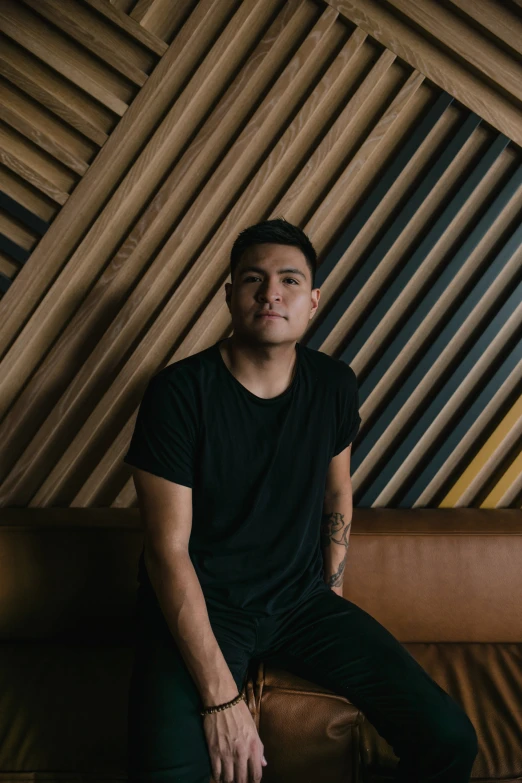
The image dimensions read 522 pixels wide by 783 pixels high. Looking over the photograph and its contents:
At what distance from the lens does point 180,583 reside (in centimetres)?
135

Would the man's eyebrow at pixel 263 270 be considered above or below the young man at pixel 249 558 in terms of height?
above

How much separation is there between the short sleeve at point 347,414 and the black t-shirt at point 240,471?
0.36 ft

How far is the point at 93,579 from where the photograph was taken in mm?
1766

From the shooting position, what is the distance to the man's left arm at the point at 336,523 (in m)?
1.70

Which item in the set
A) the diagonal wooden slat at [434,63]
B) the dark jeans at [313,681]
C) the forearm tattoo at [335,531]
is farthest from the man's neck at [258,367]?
the diagonal wooden slat at [434,63]

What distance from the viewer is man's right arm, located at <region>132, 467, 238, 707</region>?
1.30 m

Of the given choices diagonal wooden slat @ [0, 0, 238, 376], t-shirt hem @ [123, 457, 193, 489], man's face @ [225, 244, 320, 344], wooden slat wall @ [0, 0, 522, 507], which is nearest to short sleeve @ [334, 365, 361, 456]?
man's face @ [225, 244, 320, 344]

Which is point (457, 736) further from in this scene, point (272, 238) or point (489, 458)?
point (272, 238)

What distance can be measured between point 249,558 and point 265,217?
1095 millimetres

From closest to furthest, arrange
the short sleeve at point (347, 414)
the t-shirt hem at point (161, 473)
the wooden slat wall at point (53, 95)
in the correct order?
the t-shirt hem at point (161, 473), the short sleeve at point (347, 414), the wooden slat wall at point (53, 95)

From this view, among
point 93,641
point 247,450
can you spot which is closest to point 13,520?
point 93,641

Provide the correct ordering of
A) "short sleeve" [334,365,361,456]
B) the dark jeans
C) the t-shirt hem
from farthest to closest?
"short sleeve" [334,365,361,456]
the t-shirt hem
the dark jeans

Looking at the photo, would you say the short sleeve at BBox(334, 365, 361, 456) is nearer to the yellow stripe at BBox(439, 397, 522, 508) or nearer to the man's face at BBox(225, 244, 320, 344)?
the man's face at BBox(225, 244, 320, 344)

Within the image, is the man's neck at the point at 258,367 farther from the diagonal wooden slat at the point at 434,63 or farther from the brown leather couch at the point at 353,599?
the diagonal wooden slat at the point at 434,63
